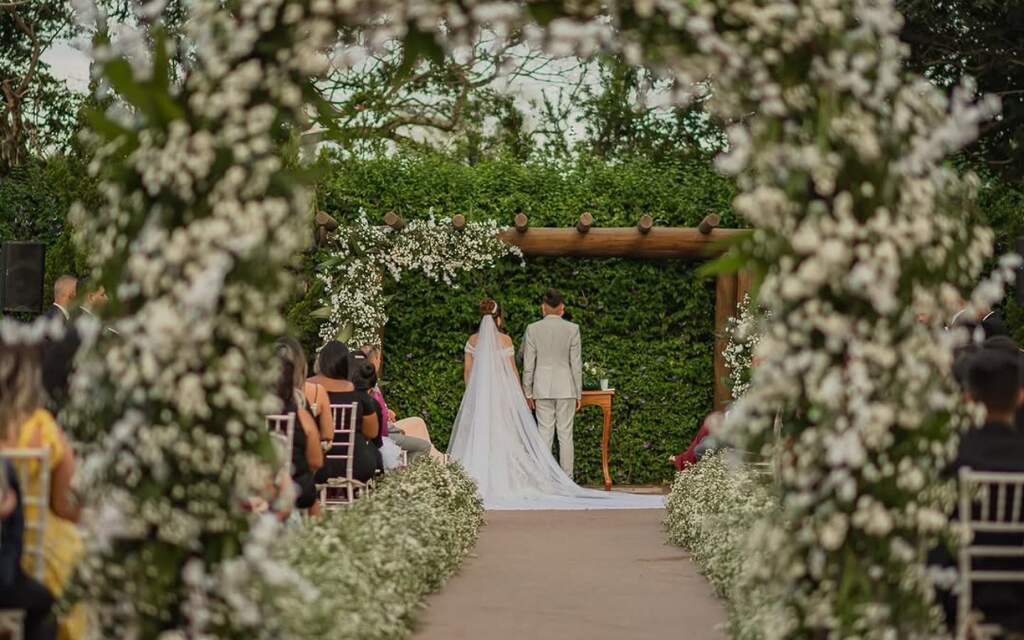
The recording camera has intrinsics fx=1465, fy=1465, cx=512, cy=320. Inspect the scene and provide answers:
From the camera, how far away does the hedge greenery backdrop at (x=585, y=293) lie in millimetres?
15453

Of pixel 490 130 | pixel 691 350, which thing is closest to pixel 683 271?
pixel 691 350

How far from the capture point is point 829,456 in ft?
13.6

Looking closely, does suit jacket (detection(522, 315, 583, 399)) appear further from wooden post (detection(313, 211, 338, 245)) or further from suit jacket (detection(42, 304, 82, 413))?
suit jacket (detection(42, 304, 82, 413))

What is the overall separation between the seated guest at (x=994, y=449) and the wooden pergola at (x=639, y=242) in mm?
9789

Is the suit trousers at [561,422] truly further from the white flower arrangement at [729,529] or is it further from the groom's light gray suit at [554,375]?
the white flower arrangement at [729,529]

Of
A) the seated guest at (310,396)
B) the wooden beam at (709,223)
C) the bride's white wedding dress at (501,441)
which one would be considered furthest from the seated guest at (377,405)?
the wooden beam at (709,223)

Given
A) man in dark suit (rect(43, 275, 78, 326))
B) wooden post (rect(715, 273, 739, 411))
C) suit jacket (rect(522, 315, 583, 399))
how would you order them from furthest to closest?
wooden post (rect(715, 273, 739, 411)) → suit jacket (rect(522, 315, 583, 399)) → man in dark suit (rect(43, 275, 78, 326))

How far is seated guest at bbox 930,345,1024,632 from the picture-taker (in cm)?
474

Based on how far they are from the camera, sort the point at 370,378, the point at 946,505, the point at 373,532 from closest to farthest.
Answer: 1. the point at 946,505
2. the point at 373,532
3. the point at 370,378

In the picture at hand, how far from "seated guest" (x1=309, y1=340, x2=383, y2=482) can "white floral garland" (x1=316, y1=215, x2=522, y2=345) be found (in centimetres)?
557

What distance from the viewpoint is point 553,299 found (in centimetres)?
1441

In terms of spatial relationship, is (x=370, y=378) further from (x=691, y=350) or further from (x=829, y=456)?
(x=691, y=350)

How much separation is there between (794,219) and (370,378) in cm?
556

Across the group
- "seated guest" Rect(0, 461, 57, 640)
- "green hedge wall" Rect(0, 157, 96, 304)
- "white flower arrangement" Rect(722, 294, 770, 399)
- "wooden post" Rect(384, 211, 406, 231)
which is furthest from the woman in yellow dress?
"green hedge wall" Rect(0, 157, 96, 304)
